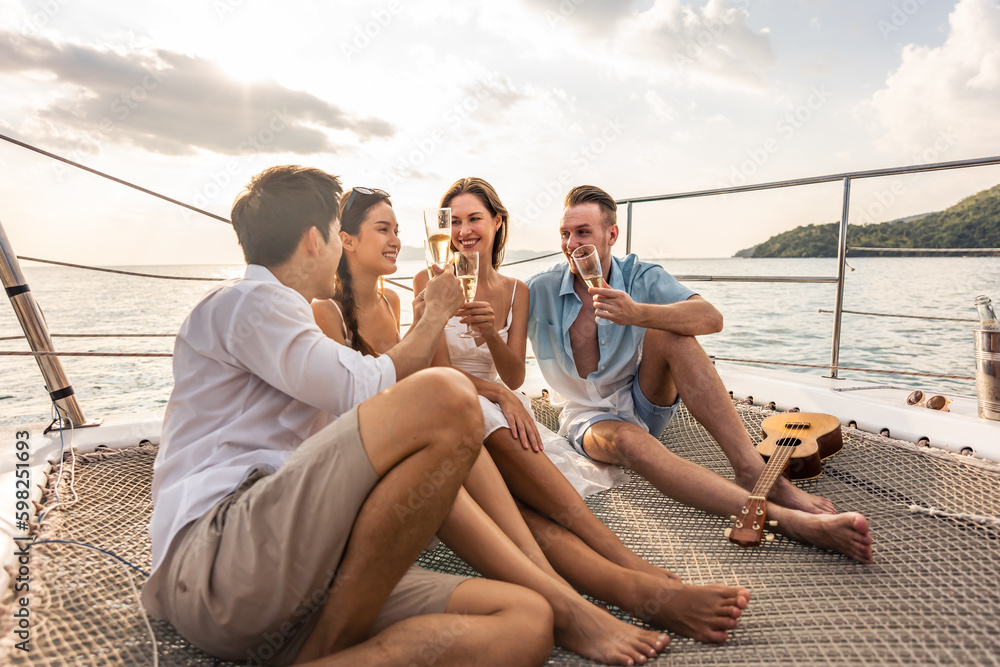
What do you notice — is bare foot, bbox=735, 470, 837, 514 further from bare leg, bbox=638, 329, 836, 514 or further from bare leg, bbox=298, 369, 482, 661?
bare leg, bbox=298, 369, 482, 661

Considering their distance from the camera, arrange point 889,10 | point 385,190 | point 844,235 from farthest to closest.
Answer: point 844,235 < point 889,10 < point 385,190

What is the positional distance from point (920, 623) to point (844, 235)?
2.11 meters

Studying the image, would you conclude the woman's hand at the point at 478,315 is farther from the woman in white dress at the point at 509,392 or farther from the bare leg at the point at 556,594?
the bare leg at the point at 556,594

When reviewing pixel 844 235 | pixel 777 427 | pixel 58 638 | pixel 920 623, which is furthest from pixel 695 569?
pixel 844 235

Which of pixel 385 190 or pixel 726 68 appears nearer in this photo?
pixel 385 190

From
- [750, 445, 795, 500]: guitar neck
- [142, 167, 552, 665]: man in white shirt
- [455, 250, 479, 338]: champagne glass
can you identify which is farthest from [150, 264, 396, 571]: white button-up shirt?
[750, 445, 795, 500]: guitar neck

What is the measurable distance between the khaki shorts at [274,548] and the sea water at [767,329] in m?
0.55

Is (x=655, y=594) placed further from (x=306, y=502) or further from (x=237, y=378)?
(x=237, y=378)

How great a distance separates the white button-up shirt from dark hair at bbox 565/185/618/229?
135 centimetres

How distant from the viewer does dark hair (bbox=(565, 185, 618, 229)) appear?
2110 mm

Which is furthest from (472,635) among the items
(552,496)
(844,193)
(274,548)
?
(844,193)

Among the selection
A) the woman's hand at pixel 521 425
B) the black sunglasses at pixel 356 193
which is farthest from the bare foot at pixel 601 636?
the black sunglasses at pixel 356 193

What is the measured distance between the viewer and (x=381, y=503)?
33.4 inches

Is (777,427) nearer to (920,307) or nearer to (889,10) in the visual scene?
(889,10)
